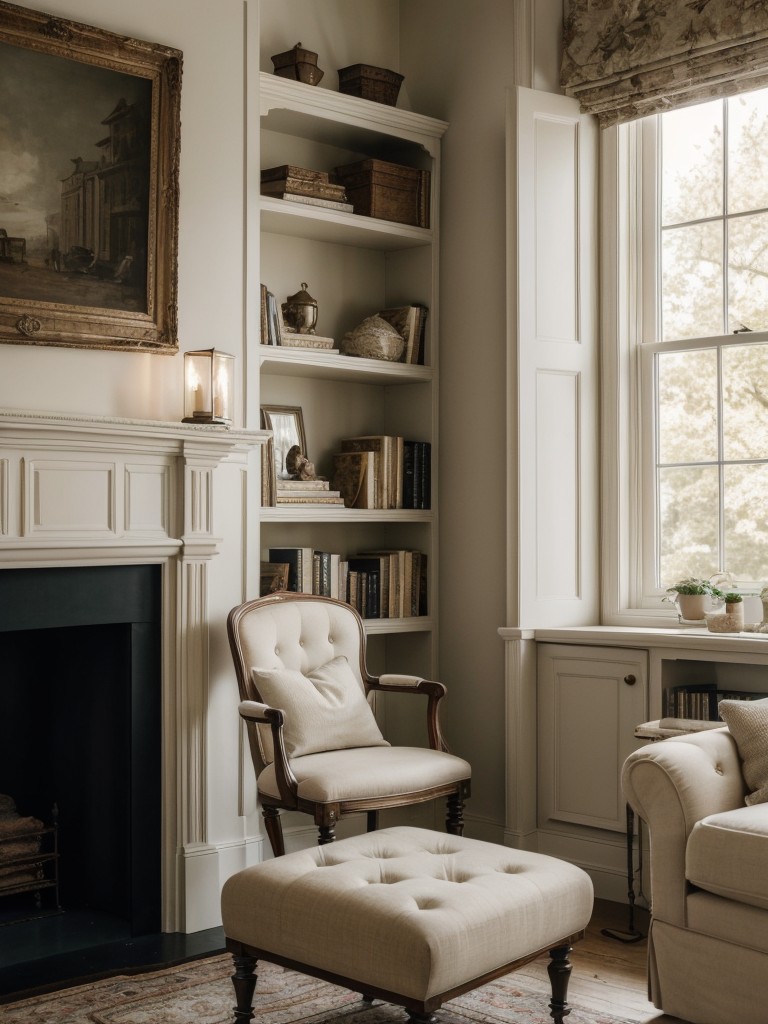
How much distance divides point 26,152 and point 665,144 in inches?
87.5

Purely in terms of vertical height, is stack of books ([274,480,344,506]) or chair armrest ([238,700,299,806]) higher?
stack of books ([274,480,344,506])

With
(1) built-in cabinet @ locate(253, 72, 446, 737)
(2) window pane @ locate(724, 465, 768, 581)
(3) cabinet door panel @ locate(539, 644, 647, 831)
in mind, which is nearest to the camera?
(3) cabinet door panel @ locate(539, 644, 647, 831)

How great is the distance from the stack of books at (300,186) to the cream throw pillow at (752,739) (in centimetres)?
223

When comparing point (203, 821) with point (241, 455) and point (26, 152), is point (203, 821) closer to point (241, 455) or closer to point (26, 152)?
point (241, 455)

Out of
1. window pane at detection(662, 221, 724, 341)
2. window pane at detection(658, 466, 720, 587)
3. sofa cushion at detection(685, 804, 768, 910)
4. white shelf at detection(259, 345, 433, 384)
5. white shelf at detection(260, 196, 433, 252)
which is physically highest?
white shelf at detection(260, 196, 433, 252)

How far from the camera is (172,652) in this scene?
343cm

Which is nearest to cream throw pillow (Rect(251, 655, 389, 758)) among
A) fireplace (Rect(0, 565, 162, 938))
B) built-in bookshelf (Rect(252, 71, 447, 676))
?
fireplace (Rect(0, 565, 162, 938))

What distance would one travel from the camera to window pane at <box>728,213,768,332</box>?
3832 mm

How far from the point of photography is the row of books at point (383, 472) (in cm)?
418

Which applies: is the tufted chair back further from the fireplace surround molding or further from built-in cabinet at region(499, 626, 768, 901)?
built-in cabinet at region(499, 626, 768, 901)

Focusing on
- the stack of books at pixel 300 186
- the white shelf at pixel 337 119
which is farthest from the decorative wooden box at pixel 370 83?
the stack of books at pixel 300 186

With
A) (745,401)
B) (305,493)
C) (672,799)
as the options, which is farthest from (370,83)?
(672,799)

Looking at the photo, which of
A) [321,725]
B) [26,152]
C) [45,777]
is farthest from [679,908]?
[26,152]

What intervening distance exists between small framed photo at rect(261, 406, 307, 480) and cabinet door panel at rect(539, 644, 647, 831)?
113 cm
